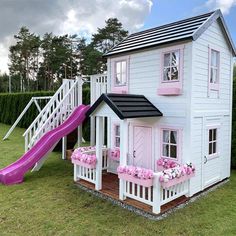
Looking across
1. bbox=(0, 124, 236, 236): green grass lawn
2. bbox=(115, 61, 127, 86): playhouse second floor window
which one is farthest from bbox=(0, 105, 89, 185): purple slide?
bbox=(115, 61, 127, 86): playhouse second floor window

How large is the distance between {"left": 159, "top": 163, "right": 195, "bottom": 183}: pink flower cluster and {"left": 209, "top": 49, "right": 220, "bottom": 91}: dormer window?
2144 mm

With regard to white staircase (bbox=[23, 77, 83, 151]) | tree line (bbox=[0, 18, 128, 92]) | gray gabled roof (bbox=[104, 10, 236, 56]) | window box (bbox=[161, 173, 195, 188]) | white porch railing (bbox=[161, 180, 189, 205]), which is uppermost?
tree line (bbox=[0, 18, 128, 92])

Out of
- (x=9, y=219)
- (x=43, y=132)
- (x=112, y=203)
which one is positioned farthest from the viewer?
(x=43, y=132)

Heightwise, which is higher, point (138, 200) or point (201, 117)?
point (201, 117)

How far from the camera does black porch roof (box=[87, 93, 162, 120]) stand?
507cm

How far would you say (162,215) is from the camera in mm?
4648

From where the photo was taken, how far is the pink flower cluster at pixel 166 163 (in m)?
5.52

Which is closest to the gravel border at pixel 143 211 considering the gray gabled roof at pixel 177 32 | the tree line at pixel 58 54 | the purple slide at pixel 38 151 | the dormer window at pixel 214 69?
the purple slide at pixel 38 151

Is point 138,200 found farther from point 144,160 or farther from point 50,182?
point 50,182

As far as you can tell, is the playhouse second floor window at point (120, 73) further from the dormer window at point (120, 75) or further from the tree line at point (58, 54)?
the tree line at point (58, 54)

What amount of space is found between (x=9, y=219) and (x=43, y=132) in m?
3.62

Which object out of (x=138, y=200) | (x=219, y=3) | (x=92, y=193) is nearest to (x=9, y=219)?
(x=92, y=193)

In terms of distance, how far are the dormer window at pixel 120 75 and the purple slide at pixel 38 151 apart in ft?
5.49

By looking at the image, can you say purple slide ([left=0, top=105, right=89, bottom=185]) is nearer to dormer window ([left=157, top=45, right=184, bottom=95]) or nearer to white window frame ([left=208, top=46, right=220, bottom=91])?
dormer window ([left=157, top=45, right=184, bottom=95])
